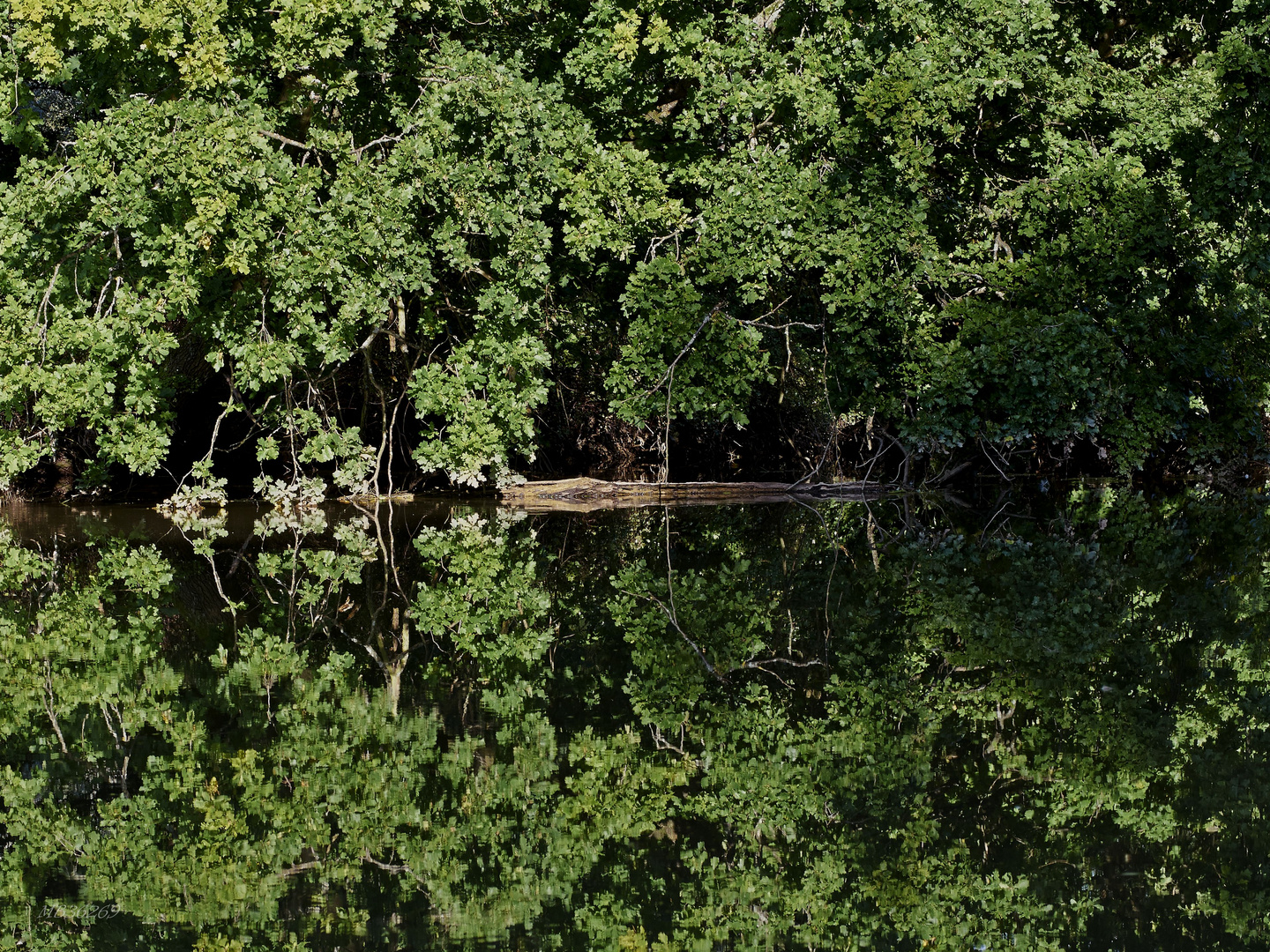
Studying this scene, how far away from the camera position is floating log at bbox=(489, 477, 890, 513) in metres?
17.9

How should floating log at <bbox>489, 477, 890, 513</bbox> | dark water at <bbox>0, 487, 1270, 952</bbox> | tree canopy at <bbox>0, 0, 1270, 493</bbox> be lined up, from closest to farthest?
dark water at <bbox>0, 487, 1270, 952</bbox>
tree canopy at <bbox>0, 0, 1270, 493</bbox>
floating log at <bbox>489, 477, 890, 513</bbox>

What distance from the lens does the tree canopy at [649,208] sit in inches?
587

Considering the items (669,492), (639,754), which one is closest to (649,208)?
(669,492)

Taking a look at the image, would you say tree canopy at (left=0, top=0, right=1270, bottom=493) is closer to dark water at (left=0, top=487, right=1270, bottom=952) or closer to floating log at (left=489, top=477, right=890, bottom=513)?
floating log at (left=489, top=477, right=890, bottom=513)

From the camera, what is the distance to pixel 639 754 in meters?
6.34

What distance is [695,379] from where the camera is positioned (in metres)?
17.0

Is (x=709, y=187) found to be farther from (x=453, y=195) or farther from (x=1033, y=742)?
(x=1033, y=742)

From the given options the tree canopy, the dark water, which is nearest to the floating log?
the tree canopy

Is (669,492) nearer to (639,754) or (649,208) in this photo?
(649,208)

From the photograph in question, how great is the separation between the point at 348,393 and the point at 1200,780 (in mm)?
14732

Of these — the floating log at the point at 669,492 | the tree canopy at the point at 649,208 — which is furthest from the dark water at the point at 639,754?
the floating log at the point at 669,492

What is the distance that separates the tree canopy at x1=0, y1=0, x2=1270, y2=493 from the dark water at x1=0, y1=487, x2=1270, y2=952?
427 cm

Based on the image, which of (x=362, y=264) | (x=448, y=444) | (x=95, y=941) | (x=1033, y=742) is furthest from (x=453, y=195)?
(x=95, y=941)

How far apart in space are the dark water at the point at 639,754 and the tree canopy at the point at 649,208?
4.27 meters
